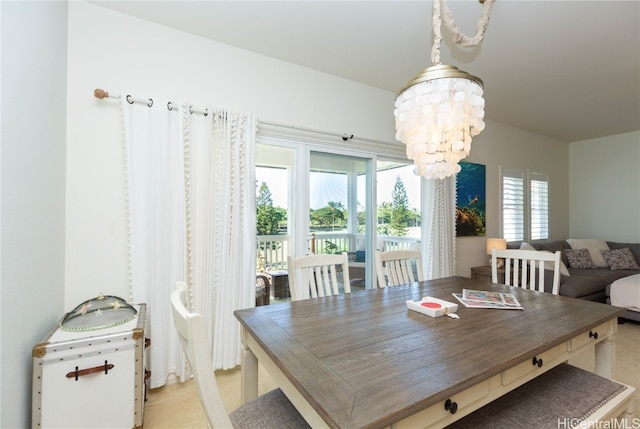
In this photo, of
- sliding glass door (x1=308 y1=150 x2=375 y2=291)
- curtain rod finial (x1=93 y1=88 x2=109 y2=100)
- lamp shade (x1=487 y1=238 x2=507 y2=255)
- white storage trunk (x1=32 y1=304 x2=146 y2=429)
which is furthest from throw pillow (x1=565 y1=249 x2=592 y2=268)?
curtain rod finial (x1=93 y1=88 x2=109 y2=100)

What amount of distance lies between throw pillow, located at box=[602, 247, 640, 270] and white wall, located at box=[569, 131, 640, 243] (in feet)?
2.24

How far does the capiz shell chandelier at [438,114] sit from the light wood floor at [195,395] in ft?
6.20

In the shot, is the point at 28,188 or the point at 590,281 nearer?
the point at 28,188

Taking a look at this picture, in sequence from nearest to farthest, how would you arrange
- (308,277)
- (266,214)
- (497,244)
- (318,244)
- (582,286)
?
(308,277), (266,214), (318,244), (582,286), (497,244)

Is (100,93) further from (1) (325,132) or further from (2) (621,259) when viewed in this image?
(2) (621,259)

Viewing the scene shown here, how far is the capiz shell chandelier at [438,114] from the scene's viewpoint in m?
1.34

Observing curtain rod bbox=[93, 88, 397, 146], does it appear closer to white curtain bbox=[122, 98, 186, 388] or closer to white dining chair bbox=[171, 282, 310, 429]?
white curtain bbox=[122, 98, 186, 388]

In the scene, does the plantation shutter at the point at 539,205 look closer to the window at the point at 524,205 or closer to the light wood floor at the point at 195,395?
the window at the point at 524,205

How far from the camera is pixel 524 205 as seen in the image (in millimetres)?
4523

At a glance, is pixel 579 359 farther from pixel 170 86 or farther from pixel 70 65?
pixel 70 65

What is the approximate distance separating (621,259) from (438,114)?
464 centimetres

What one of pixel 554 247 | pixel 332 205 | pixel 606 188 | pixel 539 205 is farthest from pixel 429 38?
pixel 606 188

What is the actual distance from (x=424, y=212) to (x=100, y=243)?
10.4 feet

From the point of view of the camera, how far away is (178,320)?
78cm
